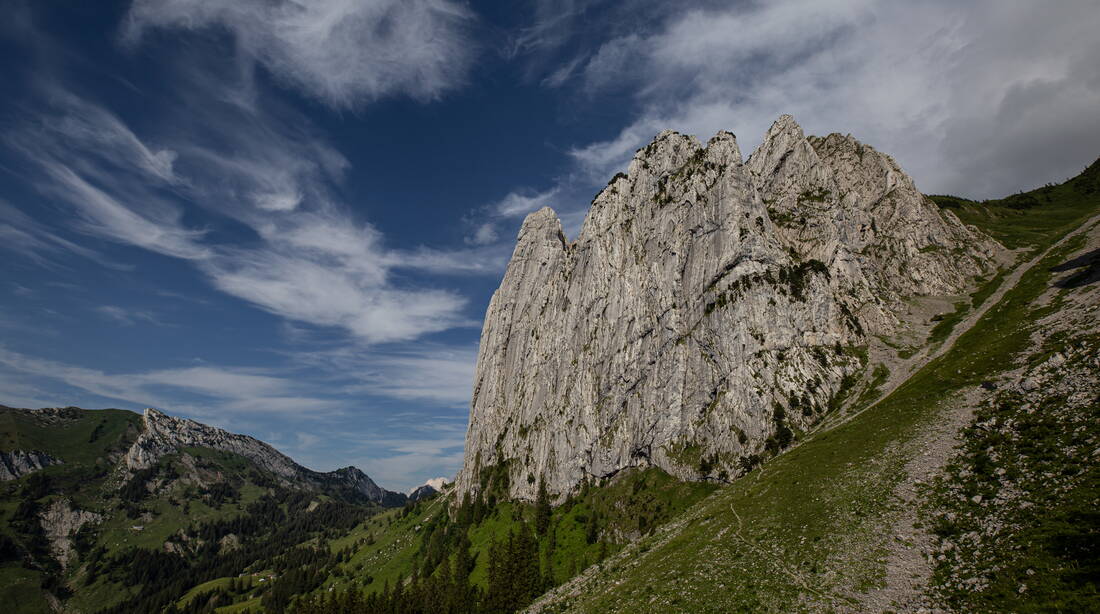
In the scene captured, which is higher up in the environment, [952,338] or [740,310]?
[740,310]

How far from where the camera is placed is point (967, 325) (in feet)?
403

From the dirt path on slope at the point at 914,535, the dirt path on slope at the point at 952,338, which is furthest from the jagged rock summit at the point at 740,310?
the dirt path on slope at the point at 914,535

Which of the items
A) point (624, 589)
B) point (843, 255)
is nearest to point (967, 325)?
point (843, 255)

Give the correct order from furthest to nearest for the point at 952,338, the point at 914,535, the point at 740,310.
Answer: the point at 740,310, the point at 952,338, the point at 914,535

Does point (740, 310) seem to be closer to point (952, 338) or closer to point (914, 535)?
point (952, 338)

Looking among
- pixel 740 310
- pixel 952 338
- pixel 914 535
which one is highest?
pixel 740 310

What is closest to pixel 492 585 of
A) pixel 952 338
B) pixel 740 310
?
pixel 740 310

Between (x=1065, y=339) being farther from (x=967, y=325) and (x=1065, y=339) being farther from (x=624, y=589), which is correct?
(x=967, y=325)

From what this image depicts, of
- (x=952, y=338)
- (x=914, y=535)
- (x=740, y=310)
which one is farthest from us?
(x=740, y=310)

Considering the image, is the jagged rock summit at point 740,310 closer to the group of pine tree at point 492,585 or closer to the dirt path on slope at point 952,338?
the dirt path on slope at point 952,338

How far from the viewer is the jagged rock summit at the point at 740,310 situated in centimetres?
13612

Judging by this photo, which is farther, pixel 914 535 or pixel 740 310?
pixel 740 310

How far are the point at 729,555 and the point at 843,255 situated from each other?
150 meters

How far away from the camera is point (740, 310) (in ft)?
497
